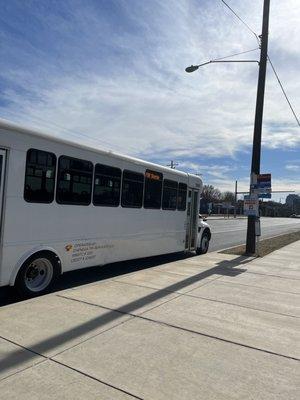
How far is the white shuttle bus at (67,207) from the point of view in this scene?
6934 mm

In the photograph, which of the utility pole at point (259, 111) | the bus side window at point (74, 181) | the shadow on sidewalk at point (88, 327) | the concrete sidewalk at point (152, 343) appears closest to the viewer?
the concrete sidewalk at point (152, 343)

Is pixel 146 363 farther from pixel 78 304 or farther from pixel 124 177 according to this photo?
pixel 124 177

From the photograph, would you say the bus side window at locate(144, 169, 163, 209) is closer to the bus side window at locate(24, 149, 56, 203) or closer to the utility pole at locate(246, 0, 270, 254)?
the bus side window at locate(24, 149, 56, 203)

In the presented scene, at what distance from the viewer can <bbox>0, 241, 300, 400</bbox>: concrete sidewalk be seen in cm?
404

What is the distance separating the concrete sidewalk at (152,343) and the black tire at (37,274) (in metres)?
0.47

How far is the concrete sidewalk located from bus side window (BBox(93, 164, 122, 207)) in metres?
1.73

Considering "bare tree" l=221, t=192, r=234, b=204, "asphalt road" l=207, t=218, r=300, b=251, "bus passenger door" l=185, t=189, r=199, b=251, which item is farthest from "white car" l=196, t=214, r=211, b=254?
"bare tree" l=221, t=192, r=234, b=204

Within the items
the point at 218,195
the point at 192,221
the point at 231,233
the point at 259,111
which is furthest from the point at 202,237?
the point at 218,195

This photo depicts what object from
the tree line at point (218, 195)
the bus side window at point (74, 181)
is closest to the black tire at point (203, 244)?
the bus side window at point (74, 181)

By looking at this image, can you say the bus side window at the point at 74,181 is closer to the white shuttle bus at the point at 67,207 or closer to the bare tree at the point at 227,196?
the white shuttle bus at the point at 67,207

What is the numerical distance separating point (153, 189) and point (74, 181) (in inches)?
132

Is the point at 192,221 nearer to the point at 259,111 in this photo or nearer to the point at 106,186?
the point at 259,111

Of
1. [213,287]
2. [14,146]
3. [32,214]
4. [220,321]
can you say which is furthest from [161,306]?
[14,146]

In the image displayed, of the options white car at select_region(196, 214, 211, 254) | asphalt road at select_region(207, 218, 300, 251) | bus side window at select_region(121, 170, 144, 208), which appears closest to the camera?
bus side window at select_region(121, 170, 144, 208)
